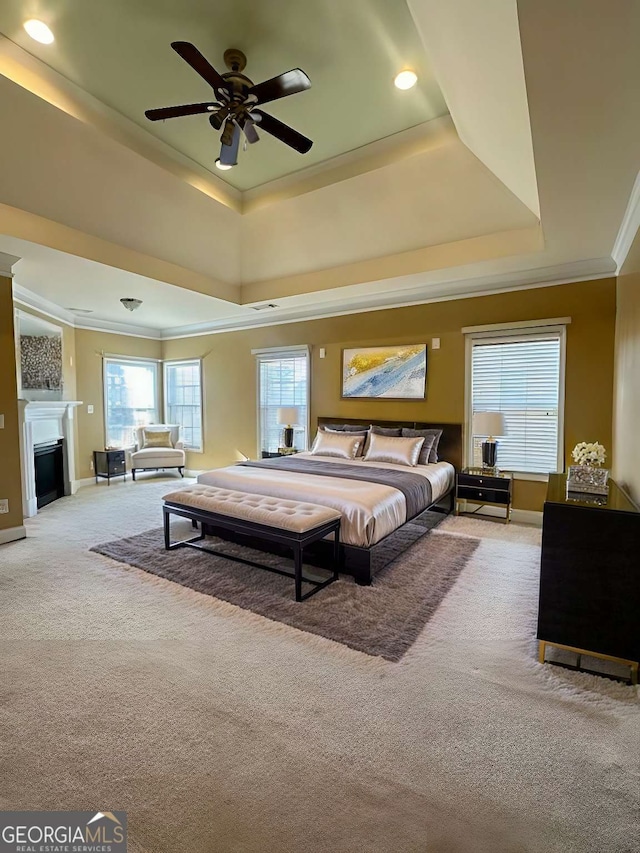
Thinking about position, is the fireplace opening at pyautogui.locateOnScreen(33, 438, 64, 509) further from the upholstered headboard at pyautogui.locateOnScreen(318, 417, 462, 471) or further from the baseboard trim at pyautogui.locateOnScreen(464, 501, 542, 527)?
the baseboard trim at pyautogui.locateOnScreen(464, 501, 542, 527)

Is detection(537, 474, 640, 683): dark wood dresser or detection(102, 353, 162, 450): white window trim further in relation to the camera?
detection(102, 353, 162, 450): white window trim

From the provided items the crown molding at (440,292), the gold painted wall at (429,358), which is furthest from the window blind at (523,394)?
the crown molding at (440,292)

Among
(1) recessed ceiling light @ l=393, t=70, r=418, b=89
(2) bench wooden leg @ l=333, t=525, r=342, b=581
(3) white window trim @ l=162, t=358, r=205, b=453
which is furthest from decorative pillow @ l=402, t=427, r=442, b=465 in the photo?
(3) white window trim @ l=162, t=358, r=205, b=453

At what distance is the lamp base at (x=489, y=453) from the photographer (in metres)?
4.74

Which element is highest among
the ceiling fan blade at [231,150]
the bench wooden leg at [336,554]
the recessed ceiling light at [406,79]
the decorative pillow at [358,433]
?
the recessed ceiling light at [406,79]

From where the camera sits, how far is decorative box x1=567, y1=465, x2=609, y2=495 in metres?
2.61

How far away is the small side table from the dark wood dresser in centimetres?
689

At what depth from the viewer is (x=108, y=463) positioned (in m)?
7.04

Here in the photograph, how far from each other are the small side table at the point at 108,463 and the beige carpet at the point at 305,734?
4.64 meters

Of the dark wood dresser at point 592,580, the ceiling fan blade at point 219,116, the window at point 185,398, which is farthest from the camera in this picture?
the window at point 185,398

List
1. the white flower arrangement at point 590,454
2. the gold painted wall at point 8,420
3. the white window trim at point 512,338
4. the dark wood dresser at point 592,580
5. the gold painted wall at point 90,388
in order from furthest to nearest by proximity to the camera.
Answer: the gold painted wall at point 90,388 < the white window trim at point 512,338 < the gold painted wall at point 8,420 < the white flower arrangement at point 590,454 < the dark wood dresser at point 592,580

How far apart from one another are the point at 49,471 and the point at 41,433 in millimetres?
616

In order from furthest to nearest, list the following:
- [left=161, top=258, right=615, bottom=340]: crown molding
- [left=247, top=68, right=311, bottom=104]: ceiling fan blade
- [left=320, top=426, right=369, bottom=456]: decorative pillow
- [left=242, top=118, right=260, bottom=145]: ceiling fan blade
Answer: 1. [left=320, top=426, right=369, bottom=456]: decorative pillow
2. [left=161, top=258, right=615, bottom=340]: crown molding
3. [left=242, top=118, right=260, bottom=145]: ceiling fan blade
4. [left=247, top=68, right=311, bottom=104]: ceiling fan blade

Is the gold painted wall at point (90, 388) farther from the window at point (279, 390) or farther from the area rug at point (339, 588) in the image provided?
the area rug at point (339, 588)
